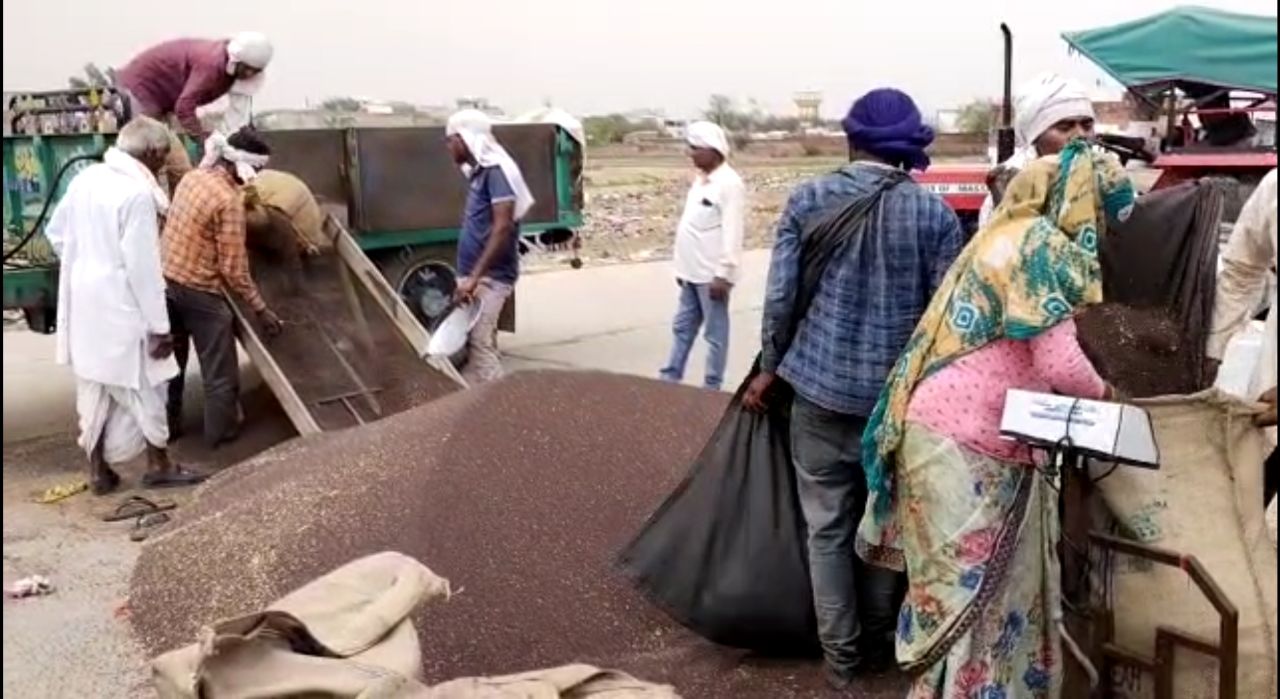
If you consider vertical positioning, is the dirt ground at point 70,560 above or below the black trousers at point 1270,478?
below

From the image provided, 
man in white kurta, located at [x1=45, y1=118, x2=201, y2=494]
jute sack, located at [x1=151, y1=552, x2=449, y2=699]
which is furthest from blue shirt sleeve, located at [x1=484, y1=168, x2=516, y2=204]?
jute sack, located at [x1=151, y1=552, x2=449, y2=699]

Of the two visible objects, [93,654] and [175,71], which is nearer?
[93,654]

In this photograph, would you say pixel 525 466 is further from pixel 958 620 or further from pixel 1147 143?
pixel 1147 143

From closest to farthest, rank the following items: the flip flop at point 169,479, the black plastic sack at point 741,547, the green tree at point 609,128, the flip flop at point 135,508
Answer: the black plastic sack at point 741,547 → the flip flop at point 135,508 → the flip flop at point 169,479 → the green tree at point 609,128

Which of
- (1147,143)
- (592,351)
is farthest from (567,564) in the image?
(1147,143)

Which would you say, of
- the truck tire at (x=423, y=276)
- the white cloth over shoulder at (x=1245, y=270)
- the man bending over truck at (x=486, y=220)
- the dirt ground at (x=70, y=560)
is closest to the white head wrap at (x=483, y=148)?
the man bending over truck at (x=486, y=220)

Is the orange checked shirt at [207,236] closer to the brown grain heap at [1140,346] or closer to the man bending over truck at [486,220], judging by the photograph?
the man bending over truck at [486,220]

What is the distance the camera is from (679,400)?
4926 mm

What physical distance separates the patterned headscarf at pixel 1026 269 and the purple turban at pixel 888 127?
436 millimetres

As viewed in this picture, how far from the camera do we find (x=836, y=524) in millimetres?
3188

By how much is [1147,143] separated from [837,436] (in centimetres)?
762

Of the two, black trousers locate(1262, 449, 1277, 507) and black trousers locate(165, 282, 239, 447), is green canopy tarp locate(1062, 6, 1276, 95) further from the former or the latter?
black trousers locate(1262, 449, 1277, 507)

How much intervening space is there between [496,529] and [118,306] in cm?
222

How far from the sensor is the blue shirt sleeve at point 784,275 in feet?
10.3
